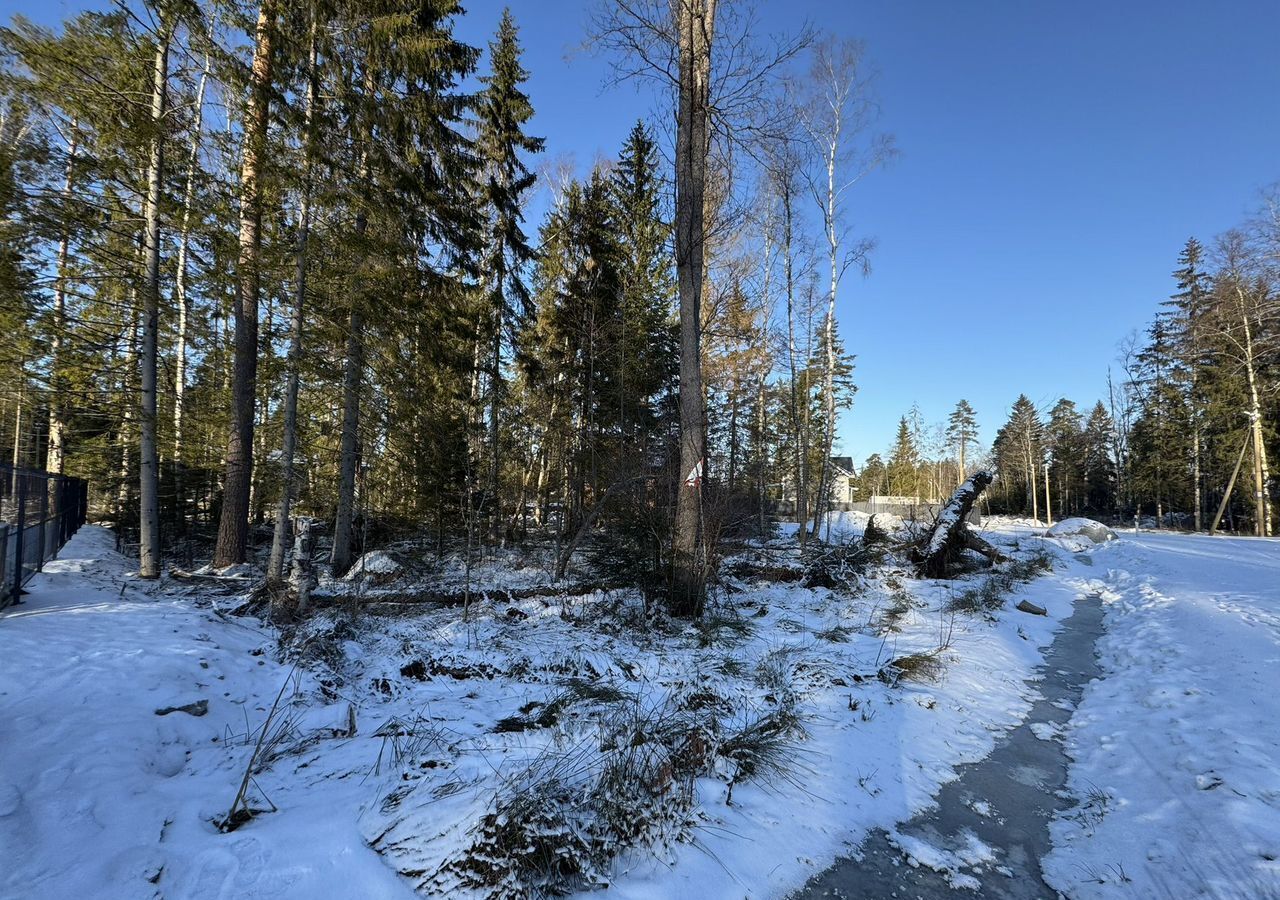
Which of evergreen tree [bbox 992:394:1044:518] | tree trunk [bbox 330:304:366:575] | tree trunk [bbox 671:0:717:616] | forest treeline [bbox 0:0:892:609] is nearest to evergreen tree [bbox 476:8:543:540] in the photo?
forest treeline [bbox 0:0:892:609]

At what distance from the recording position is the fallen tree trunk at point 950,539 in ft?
35.3

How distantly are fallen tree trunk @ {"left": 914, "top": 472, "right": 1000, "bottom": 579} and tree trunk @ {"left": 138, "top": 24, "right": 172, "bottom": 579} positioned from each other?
14.0 meters

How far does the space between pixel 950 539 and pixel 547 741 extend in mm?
10672

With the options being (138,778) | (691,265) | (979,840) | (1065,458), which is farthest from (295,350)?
(1065,458)

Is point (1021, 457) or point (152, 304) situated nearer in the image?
point (152, 304)

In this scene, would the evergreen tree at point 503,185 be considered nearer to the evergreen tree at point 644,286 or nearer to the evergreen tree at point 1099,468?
the evergreen tree at point 644,286

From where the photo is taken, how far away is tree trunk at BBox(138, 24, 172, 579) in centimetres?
761

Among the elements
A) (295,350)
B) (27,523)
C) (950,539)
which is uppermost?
(295,350)

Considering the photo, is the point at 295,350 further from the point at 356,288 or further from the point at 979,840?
the point at 979,840

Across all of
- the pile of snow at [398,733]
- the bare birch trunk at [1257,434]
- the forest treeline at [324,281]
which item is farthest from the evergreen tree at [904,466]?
the pile of snow at [398,733]

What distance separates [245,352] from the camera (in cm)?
1025

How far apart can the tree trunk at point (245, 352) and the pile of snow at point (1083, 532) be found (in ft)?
82.6

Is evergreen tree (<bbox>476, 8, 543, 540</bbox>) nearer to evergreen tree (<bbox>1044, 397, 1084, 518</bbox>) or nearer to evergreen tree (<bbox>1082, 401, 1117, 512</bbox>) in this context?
evergreen tree (<bbox>1044, 397, 1084, 518</bbox>)

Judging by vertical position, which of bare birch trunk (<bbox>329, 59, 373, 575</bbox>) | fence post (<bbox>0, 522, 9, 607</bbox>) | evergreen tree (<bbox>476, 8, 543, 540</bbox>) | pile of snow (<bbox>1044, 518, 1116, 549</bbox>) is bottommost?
pile of snow (<bbox>1044, 518, 1116, 549</bbox>)
